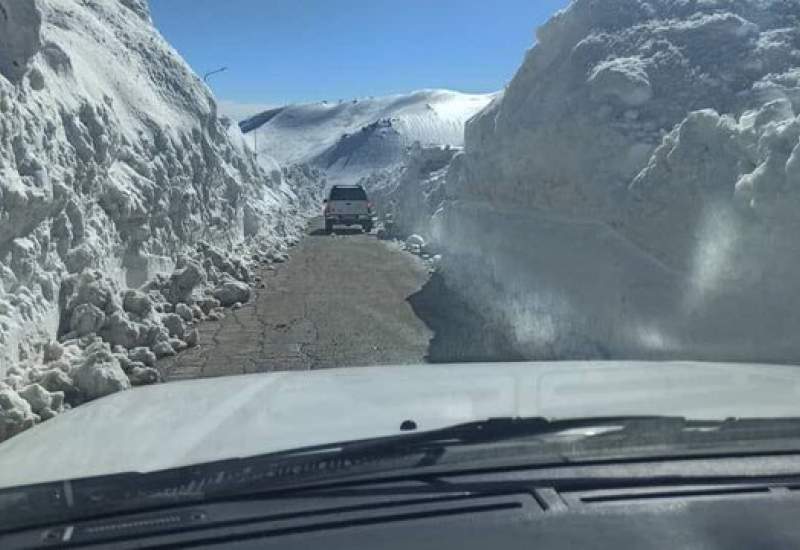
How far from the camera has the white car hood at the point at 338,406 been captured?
8.87 ft

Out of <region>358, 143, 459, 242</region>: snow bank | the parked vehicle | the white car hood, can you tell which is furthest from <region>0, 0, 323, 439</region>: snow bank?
the parked vehicle

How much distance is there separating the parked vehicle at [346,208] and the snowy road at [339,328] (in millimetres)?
14267

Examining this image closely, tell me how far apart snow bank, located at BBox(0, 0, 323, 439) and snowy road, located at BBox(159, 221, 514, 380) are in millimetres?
523

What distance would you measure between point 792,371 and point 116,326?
6.96 meters

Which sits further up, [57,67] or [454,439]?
[57,67]

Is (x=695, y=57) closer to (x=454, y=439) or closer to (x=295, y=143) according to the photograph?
(x=454, y=439)

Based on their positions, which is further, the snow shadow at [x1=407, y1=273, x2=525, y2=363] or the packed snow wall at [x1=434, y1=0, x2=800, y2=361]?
the snow shadow at [x1=407, y1=273, x2=525, y2=363]

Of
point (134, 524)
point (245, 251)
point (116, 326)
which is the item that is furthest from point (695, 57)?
point (245, 251)

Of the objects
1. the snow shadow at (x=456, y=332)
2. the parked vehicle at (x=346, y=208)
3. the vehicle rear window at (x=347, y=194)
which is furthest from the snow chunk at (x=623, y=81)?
the vehicle rear window at (x=347, y=194)

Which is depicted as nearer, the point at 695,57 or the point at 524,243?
the point at 695,57

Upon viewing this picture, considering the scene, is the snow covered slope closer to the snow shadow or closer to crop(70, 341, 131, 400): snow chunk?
the snow shadow

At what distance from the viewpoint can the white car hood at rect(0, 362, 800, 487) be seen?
8.87 ft

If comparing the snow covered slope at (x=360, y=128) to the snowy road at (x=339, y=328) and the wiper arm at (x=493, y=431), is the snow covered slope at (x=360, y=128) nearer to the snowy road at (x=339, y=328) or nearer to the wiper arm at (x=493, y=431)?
the snowy road at (x=339, y=328)

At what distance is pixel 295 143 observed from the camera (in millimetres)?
115562
